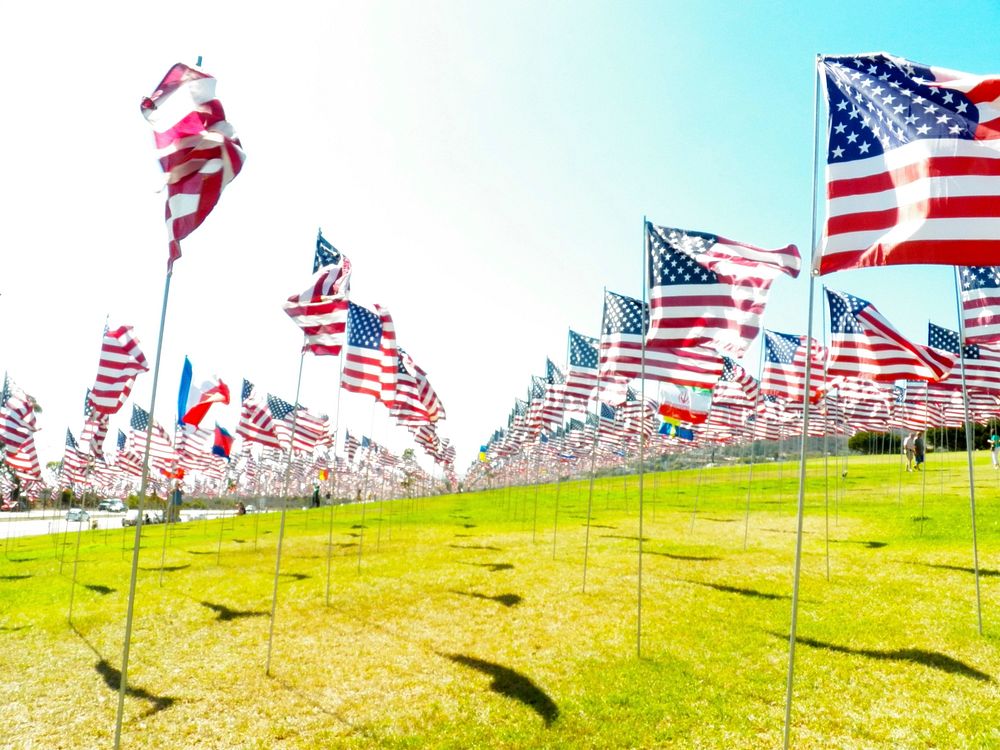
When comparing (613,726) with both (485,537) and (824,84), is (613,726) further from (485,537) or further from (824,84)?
(485,537)

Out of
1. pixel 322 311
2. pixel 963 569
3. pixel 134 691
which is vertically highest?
pixel 322 311

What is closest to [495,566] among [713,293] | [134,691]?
[134,691]

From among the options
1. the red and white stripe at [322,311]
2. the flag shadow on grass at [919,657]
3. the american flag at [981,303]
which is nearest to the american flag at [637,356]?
the american flag at [981,303]

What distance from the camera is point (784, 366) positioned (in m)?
23.8

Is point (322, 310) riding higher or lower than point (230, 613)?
higher

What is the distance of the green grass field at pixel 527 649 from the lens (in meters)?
8.77

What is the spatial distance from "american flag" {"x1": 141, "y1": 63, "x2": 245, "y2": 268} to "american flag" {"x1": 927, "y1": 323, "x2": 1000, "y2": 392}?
78.1 ft

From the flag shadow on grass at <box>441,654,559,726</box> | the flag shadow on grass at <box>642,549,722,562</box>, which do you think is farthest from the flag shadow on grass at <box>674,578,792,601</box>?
the flag shadow on grass at <box>441,654,559,726</box>

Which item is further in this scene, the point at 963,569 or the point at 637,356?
the point at 963,569

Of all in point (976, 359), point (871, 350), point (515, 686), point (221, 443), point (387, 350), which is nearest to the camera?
point (515, 686)

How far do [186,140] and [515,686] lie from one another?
30.4 feet

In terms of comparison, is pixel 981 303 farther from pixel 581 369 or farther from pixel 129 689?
pixel 129 689

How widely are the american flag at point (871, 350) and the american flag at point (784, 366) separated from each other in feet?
24.2

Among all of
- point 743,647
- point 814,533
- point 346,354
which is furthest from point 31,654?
point 814,533
